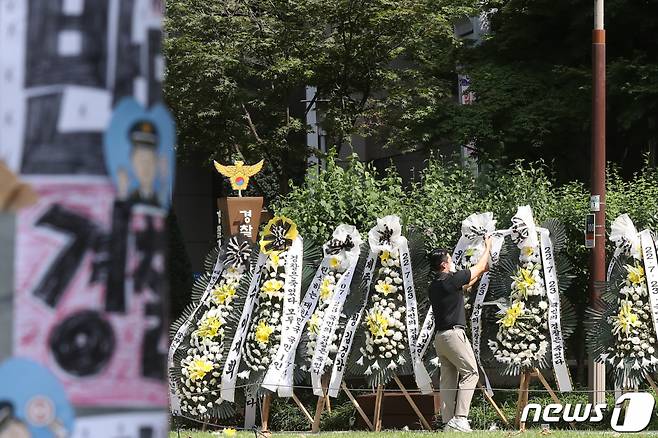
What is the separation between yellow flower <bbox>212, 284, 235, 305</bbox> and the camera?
1395cm

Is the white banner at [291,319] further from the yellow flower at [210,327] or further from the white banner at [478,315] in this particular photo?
the white banner at [478,315]

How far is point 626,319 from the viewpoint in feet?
41.4

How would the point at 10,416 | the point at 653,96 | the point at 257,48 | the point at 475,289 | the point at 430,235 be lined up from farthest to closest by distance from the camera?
the point at 257,48, the point at 653,96, the point at 430,235, the point at 475,289, the point at 10,416

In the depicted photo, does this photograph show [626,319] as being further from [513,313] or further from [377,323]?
[377,323]

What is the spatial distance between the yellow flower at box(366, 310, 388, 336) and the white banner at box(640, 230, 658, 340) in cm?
266

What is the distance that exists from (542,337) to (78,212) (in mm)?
10883

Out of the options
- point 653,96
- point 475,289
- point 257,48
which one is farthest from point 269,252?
point 257,48

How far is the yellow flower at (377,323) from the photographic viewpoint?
42.5ft

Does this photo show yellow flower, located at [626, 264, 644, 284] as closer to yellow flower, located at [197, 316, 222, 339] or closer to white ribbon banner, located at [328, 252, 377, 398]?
white ribbon banner, located at [328, 252, 377, 398]

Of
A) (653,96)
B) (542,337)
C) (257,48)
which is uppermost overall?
(257,48)

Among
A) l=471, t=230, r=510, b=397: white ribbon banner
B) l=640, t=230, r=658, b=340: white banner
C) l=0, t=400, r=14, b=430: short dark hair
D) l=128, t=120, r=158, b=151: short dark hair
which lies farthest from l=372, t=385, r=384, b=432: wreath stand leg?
l=0, t=400, r=14, b=430: short dark hair

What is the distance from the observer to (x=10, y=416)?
2.26 m

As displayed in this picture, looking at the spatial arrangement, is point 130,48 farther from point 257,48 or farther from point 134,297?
point 257,48

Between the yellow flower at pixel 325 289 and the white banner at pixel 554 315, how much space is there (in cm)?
226
